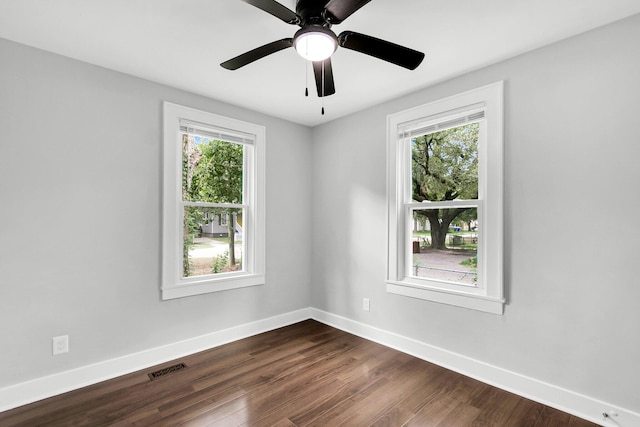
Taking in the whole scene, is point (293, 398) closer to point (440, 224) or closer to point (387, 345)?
point (387, 345)

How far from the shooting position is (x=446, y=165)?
290 cm

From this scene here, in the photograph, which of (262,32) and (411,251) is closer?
(262,32)

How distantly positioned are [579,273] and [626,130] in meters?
0.94

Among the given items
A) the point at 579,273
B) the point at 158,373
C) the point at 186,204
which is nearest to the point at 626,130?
the point at 579,273

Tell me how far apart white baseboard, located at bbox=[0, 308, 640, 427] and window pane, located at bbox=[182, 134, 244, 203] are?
1.41 meters

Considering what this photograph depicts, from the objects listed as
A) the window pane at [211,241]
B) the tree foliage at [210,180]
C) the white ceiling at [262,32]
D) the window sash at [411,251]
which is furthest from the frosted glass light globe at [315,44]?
the window pane at [211,241]

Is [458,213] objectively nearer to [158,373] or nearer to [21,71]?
[158,373]

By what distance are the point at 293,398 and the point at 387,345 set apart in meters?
1.26

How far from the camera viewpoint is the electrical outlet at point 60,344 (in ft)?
7.58

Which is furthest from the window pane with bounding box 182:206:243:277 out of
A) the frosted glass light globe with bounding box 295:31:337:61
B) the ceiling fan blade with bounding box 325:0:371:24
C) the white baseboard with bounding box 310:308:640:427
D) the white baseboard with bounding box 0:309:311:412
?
the ceiling fan blade with bounding box 325:0:371:24

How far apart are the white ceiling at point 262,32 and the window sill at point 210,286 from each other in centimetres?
188

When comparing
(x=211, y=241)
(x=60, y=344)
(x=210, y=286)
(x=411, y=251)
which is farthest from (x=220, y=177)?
(x=411, y=251)

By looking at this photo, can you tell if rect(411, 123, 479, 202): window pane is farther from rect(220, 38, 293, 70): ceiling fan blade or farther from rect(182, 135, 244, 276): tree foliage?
rect(182, 135, 244, 276): tree foliage

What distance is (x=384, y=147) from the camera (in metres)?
3.30
